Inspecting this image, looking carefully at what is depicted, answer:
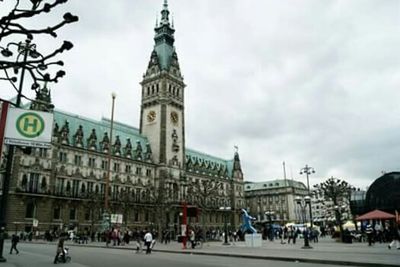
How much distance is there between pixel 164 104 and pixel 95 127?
20933 millimetres

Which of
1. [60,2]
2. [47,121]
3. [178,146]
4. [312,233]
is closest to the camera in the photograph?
[60,2]

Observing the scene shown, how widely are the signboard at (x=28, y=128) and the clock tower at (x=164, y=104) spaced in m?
89.0

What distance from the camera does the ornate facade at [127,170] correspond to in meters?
70.0

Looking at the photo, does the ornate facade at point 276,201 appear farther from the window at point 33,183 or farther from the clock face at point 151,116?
the window at point 33,183

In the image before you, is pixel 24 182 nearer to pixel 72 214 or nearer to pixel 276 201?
pixel 72 214

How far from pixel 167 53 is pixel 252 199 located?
90.5 meters

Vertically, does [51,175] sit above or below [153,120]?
below

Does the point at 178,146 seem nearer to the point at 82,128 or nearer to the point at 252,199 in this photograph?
the point at 82,128

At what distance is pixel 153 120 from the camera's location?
4163 inches

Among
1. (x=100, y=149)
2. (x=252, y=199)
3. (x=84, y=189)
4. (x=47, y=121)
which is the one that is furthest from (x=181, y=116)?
(x=47, y=121)

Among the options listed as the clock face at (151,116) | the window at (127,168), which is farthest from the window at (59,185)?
the clock face at (151,116)

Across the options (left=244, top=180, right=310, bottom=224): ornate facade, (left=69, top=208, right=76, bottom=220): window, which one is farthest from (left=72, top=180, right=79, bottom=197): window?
(left=244, top=180, right=310, bottom=224): ornate facade

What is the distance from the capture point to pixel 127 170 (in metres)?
93.9

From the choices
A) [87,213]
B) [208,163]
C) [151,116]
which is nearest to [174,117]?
[151,116]
